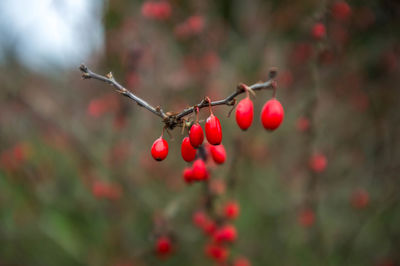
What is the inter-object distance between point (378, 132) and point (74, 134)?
151 inches

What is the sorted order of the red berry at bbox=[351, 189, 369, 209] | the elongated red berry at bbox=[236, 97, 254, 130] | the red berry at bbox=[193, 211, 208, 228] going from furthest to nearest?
the red berry at bbox=[351, 189, 369, 209] < the red berry at bbox=[193, 211, 208, 228] < the elongated red berry at bbox=[236, 97, 254, 130]

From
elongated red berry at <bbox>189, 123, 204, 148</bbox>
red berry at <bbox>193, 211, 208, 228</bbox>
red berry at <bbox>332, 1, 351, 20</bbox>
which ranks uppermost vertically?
red berry at <bbox>332, 1, 351, 20</bbox>

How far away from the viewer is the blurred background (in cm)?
390

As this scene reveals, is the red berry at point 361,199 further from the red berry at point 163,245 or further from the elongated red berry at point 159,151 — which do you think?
the elongated red berry at point 159,151

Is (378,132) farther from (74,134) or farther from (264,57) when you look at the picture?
(74,134)

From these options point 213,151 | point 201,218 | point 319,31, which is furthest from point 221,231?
point 319,31

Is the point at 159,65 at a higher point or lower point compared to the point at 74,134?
higher

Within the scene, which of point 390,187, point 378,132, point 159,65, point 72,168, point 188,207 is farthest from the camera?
point 72,168

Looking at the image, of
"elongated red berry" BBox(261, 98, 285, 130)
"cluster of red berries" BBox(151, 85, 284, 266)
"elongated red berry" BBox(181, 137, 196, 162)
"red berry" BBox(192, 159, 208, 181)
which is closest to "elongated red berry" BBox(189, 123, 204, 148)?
"cluster of red berries" BBox(151, 85, 284, 266)

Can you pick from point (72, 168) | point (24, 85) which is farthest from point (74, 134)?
point (72, 168)

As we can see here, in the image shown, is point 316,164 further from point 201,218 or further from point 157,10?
point 157,10

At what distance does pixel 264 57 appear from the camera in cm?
449

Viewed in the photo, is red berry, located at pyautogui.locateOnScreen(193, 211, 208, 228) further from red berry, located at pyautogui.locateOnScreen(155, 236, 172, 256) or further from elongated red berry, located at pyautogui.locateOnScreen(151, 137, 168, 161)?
elongated red berry, located at pyautogui.locateOnScreen(151, 137, 168, 161)

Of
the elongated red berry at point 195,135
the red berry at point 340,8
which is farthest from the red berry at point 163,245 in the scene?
the red berry at point 340,8
